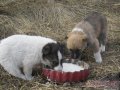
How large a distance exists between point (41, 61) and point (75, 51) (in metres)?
1.01

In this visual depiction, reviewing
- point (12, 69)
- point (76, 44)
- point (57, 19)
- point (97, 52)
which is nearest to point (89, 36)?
point (97, 52)

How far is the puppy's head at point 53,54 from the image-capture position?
7.79 meters

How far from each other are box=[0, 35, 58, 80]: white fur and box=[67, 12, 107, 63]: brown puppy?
0.81 m

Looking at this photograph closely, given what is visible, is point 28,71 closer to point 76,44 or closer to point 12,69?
point 12,69

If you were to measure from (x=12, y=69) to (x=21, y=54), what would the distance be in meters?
0.36

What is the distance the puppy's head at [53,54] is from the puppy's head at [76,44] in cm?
94

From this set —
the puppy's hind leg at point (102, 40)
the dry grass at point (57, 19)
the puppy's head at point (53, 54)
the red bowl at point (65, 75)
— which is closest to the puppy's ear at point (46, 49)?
the puppy's head at point (53, 54)

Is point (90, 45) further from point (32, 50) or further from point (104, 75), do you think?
point (32, 50)

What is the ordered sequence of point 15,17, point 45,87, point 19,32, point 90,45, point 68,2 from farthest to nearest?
point 68,2 < point 15,17 < point 19,32 < point 90,45 < point 45,87

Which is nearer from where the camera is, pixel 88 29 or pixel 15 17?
pixel 88 29

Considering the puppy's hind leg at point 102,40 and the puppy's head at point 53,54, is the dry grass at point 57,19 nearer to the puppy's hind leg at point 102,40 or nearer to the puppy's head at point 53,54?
the puppy's hind leg at point 102,40

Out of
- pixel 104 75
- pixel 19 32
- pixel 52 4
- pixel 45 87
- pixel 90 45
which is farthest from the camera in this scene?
pixel 52 4

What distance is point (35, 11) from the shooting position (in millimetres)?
12297

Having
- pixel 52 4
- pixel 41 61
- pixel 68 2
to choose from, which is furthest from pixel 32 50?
pixel 68 2
